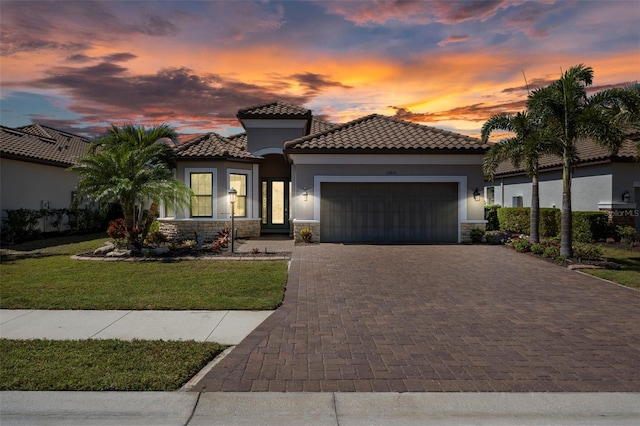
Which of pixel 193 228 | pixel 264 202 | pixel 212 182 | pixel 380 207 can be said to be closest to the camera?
pixel 380 207

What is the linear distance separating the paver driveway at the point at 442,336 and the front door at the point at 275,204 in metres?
11.4

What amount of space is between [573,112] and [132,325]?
14.0 metres

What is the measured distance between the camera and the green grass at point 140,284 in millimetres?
7867

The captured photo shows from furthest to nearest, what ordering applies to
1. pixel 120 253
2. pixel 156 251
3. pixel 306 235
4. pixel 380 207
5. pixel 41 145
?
pixel 41 145 < pixel 380 207 < pixel 306 235 < pixel 156 251 < pixel 120 253

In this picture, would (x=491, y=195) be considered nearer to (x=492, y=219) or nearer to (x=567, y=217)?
(x=492, y=219)

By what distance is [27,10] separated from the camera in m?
12.9

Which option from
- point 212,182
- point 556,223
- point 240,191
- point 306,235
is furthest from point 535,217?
point 212,182

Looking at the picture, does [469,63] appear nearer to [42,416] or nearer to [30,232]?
[42,416]

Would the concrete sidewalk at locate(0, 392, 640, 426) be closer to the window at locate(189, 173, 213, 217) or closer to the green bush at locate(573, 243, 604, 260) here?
the green bush at locate(573, 243, 604, 260)

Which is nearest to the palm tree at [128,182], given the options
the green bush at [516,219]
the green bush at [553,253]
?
the green bush at [553,253]

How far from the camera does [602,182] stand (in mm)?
19562

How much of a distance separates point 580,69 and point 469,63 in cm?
394

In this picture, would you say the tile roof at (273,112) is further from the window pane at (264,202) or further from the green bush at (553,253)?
the green bush at (553,253)

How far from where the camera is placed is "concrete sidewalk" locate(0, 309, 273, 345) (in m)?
6.13
